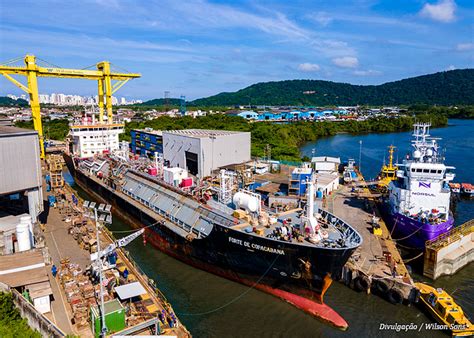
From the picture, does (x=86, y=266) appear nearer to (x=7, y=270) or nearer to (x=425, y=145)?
(x=7, y=270)

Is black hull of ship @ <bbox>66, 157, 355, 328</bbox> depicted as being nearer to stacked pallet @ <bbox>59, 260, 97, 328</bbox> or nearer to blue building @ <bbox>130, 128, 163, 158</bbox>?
stacked pallet @ <bbox>59, 260, 97, 328</bbox>

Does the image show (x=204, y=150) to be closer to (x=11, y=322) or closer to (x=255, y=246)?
(x=255, y=246)

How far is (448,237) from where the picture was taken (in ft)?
71.7

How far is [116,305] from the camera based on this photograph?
484 inches

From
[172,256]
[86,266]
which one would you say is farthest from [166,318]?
[172,256]

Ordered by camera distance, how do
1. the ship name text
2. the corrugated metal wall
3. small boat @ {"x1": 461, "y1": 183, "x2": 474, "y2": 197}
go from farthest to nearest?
1. small boat @ {"x1": 461, "y1": 183, "x2": 474, "y2": 197}
2. the corrugated metal wall
3. the ship name text

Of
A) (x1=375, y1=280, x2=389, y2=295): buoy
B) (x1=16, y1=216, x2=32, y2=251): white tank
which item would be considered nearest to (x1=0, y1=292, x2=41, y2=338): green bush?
(x1=16, y1=216, x2=32, y2=251): white tank

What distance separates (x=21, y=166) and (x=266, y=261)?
15610 millimetres

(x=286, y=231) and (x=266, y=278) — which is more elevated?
(x=286, y=231)

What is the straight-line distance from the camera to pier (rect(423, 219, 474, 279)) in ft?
67.3

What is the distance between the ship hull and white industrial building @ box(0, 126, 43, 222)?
23.4 meters

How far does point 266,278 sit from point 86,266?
8919mm

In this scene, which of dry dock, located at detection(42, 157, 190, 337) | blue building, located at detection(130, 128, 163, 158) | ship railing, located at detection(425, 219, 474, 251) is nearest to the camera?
dry dock, located at detection(42, 157, 190, 337)

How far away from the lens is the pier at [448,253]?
20505 millimetres
